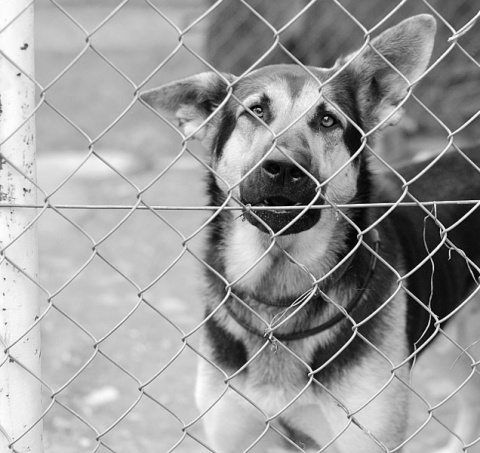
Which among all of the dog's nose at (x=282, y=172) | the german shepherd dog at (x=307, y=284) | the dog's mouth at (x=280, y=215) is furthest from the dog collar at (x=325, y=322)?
the dog's nose at (x=282, y=172)

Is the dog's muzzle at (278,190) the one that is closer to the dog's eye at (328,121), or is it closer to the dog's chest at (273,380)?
the dog's eye at (328,121)

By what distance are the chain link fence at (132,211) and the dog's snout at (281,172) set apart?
27 cm

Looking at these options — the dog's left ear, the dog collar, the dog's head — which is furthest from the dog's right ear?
the dog collar

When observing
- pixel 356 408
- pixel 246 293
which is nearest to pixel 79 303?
pixel 246 293

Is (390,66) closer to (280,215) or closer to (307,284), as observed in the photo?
(280,215)

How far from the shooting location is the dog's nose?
235 centimetres

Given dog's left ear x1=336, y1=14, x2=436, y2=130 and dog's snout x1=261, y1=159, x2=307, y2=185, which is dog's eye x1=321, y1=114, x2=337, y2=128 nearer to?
dog's left ear x1=336, y1=14, x2=436, y2=130

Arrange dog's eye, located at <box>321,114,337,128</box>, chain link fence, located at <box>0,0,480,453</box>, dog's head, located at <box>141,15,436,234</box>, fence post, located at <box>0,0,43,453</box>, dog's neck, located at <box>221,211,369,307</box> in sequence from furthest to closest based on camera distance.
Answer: dog's neck, located at <box>221,211,369,307</box> → dog's eye, located at <box>321,114,337,128</box> → dog's head, located at <box>141,15,436,234</box> → chain link fence, located at <box>0,0,480,453</box> → fence post, located at <box>0,0,43,453</box>

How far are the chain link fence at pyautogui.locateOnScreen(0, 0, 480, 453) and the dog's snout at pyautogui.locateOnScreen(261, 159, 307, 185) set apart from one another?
0.90 feet

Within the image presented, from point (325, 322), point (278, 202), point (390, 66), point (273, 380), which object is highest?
point (390, 66)

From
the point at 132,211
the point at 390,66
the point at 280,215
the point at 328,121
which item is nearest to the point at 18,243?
the point at 132,211

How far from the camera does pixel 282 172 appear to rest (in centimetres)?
237

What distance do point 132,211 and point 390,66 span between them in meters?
0.89

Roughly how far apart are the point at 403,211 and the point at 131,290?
8.17 ft
